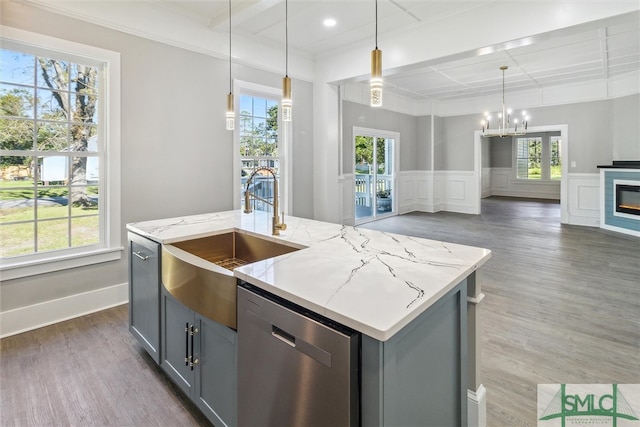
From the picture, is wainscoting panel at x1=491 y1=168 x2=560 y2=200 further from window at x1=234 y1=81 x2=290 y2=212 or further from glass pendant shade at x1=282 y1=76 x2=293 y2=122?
glass pendant shade at x1=282 y1=76 x2=293 y2=122

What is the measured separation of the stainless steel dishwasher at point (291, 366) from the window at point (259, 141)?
298 cm

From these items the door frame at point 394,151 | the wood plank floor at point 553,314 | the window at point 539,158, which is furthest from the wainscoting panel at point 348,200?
the window at point 539,158

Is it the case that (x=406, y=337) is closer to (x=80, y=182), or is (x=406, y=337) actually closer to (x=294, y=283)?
(x=294, y=283)

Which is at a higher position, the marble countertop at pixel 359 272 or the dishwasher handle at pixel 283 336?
the marble countertop at pixel 359 272

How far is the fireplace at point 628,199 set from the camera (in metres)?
6.02

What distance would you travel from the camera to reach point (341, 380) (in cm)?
99

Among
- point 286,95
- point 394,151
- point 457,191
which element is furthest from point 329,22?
point 457,191

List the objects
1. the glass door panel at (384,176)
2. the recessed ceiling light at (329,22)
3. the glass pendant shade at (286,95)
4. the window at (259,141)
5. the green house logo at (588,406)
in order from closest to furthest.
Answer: the green house logo at (588,406)
the glass pendant shade at (286,95)
the recessed ceiling light at (329,22)
the window at (259,141)
the glass door panel at (384,176)

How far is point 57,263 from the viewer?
9.77ft

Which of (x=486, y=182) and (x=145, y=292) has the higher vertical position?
(x=486, y=182)

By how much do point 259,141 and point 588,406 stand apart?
4.16 meters

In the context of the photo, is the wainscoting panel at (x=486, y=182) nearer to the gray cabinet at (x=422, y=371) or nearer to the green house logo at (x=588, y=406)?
the green house logo at (x=588, y=406)

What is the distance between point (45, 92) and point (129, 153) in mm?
802

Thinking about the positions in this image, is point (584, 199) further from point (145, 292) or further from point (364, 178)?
point (145, 292)
